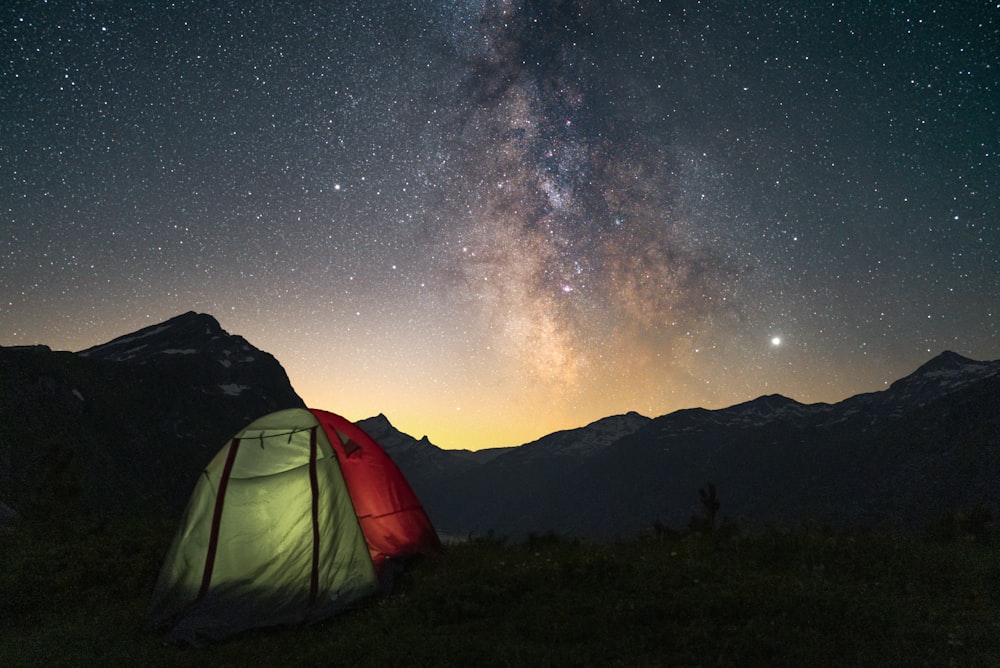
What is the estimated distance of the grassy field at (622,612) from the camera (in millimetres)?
6246

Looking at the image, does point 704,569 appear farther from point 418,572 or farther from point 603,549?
point 418,572

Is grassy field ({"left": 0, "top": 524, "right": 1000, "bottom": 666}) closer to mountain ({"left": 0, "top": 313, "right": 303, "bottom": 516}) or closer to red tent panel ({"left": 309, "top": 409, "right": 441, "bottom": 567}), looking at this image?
red tent panel ({"left": 309, "top": 409, "right": 441, "bottom": 567})

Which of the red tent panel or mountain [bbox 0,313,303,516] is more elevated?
mountain [bbox 0,313,303,516]

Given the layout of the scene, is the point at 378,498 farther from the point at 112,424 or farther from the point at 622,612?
the point at 112,424

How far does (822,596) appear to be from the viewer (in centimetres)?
732

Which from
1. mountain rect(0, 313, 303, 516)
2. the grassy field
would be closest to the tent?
the grassy field

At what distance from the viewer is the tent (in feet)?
28.4

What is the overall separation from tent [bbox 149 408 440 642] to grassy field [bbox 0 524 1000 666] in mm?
435

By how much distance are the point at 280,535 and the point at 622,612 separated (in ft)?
19.5

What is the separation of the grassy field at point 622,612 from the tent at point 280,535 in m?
0.43

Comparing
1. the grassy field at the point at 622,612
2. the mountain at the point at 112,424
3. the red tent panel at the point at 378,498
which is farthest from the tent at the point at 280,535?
the mountain at the point at 112,424

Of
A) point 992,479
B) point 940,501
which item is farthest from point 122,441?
point 992,479

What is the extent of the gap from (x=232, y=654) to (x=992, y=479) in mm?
268398

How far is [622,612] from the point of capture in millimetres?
7301
